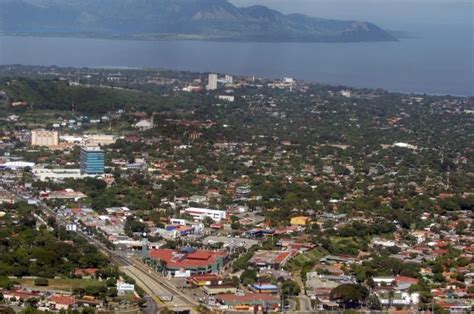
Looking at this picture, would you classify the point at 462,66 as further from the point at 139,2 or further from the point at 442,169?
the point at 442,169

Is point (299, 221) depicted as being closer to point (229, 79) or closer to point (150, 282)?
point (150, 282)

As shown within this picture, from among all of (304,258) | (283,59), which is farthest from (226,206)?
(283,59)

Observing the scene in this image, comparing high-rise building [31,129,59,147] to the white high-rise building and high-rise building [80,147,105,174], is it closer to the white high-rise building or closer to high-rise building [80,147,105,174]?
high-rise building [80,147,105,174]

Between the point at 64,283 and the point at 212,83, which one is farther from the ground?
the point at 212,83

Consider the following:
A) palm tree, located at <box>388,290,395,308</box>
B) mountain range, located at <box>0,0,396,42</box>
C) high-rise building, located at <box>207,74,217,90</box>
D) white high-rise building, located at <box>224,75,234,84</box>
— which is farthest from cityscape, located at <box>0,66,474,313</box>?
mountain range, located at <box>0,0,396,42</box>

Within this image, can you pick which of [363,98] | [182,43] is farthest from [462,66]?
[363,98]

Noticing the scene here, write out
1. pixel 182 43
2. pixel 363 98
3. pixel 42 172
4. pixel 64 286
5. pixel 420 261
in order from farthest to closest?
pixel 182 43 → pixel 363 98 → pixel 42 172 → pixel 420 261 → pixel 64 286
